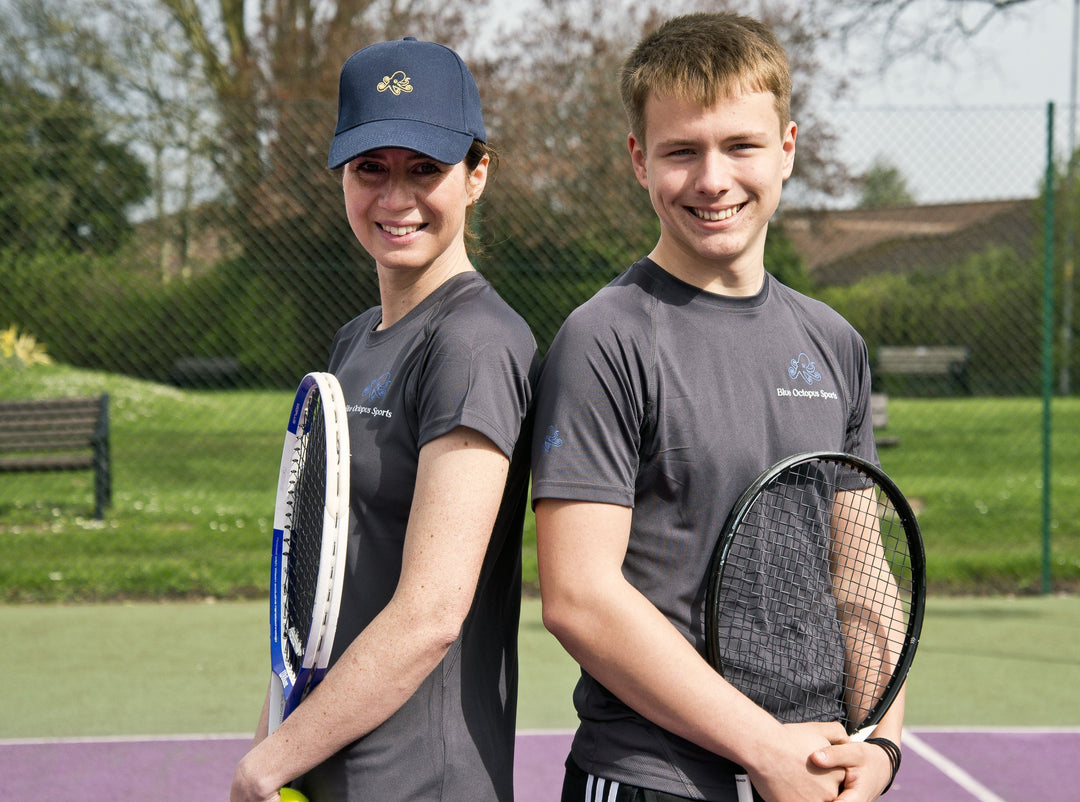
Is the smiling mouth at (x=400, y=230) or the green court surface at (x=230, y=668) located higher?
the smiling mouth at (x=400, y=230)

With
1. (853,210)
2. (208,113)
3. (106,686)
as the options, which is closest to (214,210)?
(208,113)

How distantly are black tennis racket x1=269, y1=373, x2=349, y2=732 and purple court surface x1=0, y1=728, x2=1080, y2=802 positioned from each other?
2.23 m

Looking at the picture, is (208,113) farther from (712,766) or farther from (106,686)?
(712,766)

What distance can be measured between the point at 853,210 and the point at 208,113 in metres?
4.67

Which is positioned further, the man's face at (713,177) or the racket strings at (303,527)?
the racket strings at (303,527)

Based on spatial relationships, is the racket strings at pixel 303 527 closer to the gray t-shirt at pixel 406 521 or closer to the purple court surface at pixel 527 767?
the gray t-shirt at pixel 406 521

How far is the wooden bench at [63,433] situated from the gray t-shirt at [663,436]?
7.61 meters

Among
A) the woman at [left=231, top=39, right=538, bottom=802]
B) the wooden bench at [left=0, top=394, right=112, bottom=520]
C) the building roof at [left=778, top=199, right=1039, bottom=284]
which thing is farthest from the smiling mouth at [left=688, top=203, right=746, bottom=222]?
the wooden bench at [left=0, top=394, right=112, bottom=520]

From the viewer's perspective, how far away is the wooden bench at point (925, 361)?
10.0 metres

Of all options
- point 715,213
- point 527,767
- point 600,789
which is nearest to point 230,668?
point 527,767

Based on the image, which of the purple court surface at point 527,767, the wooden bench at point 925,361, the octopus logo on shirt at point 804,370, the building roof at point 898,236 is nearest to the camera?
the octopus logo on shirt at point 804,370

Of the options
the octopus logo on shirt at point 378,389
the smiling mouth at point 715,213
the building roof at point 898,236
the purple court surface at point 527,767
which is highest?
the building roof at point 898,236

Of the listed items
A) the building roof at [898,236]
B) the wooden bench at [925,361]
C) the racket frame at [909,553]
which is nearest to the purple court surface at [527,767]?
the racket frame at [909,553]

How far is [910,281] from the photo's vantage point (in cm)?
961
